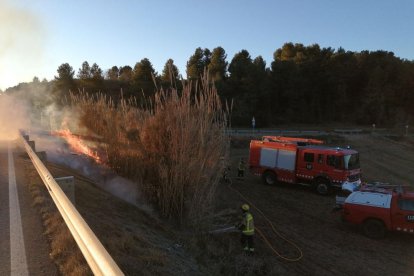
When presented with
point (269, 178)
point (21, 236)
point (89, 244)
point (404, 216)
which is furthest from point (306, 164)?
point (89, 244)

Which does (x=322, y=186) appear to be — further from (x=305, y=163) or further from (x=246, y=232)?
(x=246, y=232)

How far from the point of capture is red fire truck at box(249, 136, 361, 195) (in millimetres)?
20922

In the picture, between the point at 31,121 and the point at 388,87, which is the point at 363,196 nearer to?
the point at 31,121

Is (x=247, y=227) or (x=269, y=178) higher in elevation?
(x=247, y=227)

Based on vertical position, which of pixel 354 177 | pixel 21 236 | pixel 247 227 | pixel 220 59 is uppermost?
pixel 220 59

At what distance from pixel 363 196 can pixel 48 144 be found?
13.9 m

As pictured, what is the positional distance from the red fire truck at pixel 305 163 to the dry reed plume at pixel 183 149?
12.2 metres

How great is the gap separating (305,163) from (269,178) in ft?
8.54

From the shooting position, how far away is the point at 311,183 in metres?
21.9

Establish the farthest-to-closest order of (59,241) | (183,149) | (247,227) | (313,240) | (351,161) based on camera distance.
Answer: (351,161)
(313,240)
(247,227)
(183,149)
(59,241)

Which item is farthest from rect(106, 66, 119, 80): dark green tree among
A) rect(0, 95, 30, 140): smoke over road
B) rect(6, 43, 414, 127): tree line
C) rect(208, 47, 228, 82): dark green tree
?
rect(0, 95, 30, 140): smoke over road

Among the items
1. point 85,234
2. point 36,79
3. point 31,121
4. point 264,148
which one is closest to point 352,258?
point 85,234

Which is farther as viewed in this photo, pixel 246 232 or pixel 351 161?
pixel 351 161

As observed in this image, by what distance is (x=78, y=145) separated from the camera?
16094mm
